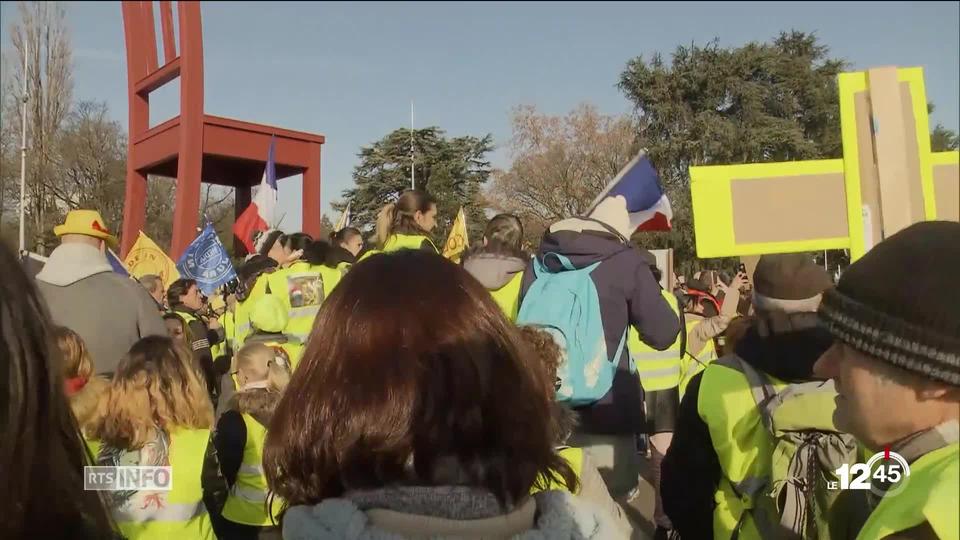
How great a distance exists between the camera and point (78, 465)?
1279 mm

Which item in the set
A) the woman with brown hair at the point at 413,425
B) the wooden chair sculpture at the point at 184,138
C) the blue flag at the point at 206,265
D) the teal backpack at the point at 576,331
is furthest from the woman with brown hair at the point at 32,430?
the wooden chair sculpture at the point at 184,138

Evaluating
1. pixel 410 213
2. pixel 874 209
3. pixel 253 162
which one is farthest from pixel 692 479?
pixel 253 162

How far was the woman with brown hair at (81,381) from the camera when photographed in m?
2.95

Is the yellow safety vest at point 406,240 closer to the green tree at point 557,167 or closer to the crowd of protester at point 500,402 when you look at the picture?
the crowd of protester at point 500,402

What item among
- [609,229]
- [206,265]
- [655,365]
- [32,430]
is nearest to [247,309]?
[206,265]

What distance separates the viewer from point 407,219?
4566 millimetres

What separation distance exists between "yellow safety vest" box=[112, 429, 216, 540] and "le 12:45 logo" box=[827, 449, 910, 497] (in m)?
2.10

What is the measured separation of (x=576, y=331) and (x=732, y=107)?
35.6 metres

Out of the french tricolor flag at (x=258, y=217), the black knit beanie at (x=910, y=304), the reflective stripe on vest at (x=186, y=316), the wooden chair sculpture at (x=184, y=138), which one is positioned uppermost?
the wooden chair sculpture at (x=184, y=138)

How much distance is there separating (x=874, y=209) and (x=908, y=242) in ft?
3.93

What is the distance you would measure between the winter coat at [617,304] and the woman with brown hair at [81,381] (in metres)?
1.80

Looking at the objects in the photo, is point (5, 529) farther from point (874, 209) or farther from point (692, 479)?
point (874, 209)

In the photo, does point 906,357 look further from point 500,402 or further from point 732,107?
point 732,107

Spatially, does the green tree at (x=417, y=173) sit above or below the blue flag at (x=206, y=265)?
above
